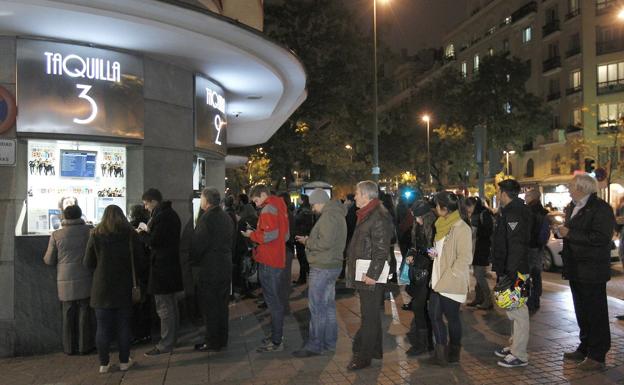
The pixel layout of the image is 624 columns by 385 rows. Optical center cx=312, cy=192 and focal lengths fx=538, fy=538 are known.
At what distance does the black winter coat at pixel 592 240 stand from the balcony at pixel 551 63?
44.4 m

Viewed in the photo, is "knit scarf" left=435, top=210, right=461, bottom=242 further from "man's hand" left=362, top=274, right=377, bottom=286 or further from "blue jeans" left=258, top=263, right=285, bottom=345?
"blue jeans" left=258, top=263, right=285, bottom=345

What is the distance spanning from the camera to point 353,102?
26.2m

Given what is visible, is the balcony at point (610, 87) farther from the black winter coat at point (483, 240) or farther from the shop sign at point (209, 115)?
→ the shop sign at point (209, 115)

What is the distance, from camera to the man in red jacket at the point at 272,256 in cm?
632

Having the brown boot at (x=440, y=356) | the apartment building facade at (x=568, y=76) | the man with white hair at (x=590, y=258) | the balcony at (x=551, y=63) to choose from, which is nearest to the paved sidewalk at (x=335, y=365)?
the brown boot at (x=440, y=356)

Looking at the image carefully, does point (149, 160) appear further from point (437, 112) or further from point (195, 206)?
point (437, 112)

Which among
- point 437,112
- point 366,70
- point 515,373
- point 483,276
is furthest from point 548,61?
point 515,373

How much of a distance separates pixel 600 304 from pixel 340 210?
2.85 m

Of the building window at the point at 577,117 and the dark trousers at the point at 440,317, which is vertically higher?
the building window at the point at 577,117

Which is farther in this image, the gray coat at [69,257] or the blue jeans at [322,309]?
the gray coat at [69,257]

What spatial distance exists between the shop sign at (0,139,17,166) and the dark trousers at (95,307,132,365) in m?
2.36

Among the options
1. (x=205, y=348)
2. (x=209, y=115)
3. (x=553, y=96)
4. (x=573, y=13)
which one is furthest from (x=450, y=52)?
(x=205, y=348)

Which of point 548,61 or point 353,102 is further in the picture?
point 548,61

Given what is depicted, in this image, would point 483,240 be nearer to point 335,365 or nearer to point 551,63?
point 335,365
